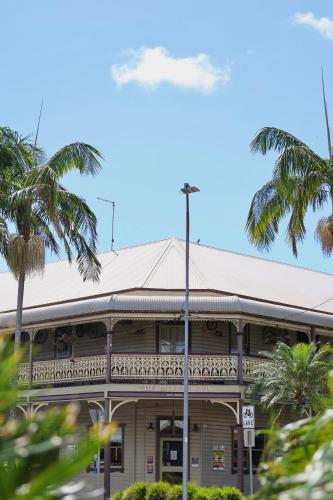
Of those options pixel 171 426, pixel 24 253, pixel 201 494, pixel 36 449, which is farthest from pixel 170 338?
pixel 36 449

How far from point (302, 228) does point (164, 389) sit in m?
6.55

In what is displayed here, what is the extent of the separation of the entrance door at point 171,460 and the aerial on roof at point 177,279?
495 cm

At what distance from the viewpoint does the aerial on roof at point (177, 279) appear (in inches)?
1198

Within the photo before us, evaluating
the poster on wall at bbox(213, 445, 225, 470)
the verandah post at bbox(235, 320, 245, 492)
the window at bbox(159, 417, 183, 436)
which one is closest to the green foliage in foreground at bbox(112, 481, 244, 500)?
the verandah post at bbox(235, 320, 245, 492)

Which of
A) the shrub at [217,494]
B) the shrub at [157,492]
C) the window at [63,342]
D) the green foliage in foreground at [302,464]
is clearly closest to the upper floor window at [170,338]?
the window at [63,342]

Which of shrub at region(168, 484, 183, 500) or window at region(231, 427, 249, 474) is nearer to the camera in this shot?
shrub at region(168, 484, 183, 500)

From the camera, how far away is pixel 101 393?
27.5 metres

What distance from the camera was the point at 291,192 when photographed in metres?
24.5

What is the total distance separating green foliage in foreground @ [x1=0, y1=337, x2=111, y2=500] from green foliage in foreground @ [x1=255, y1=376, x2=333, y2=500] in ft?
1.73

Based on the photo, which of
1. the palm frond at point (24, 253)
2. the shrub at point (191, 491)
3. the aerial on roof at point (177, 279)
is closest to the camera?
the shrub at point (191, 491)

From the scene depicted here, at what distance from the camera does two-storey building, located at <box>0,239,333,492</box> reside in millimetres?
27656

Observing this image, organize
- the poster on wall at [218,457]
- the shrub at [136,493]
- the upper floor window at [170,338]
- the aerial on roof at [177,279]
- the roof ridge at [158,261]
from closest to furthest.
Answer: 1. the shrub at [136,493]
2. the poster on wall at [218,457]
3. the upper floor window at [170,338]
4. the aerial on roof at [177,279]
5. the roof ridge at [158,261]

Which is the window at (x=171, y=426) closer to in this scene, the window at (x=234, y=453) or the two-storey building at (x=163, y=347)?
the two-storey building at (x=163, y=347)

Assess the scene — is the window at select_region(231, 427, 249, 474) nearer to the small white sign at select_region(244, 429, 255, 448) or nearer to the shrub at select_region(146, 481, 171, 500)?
the shrub at select_region(146, 481, 171, 500)
